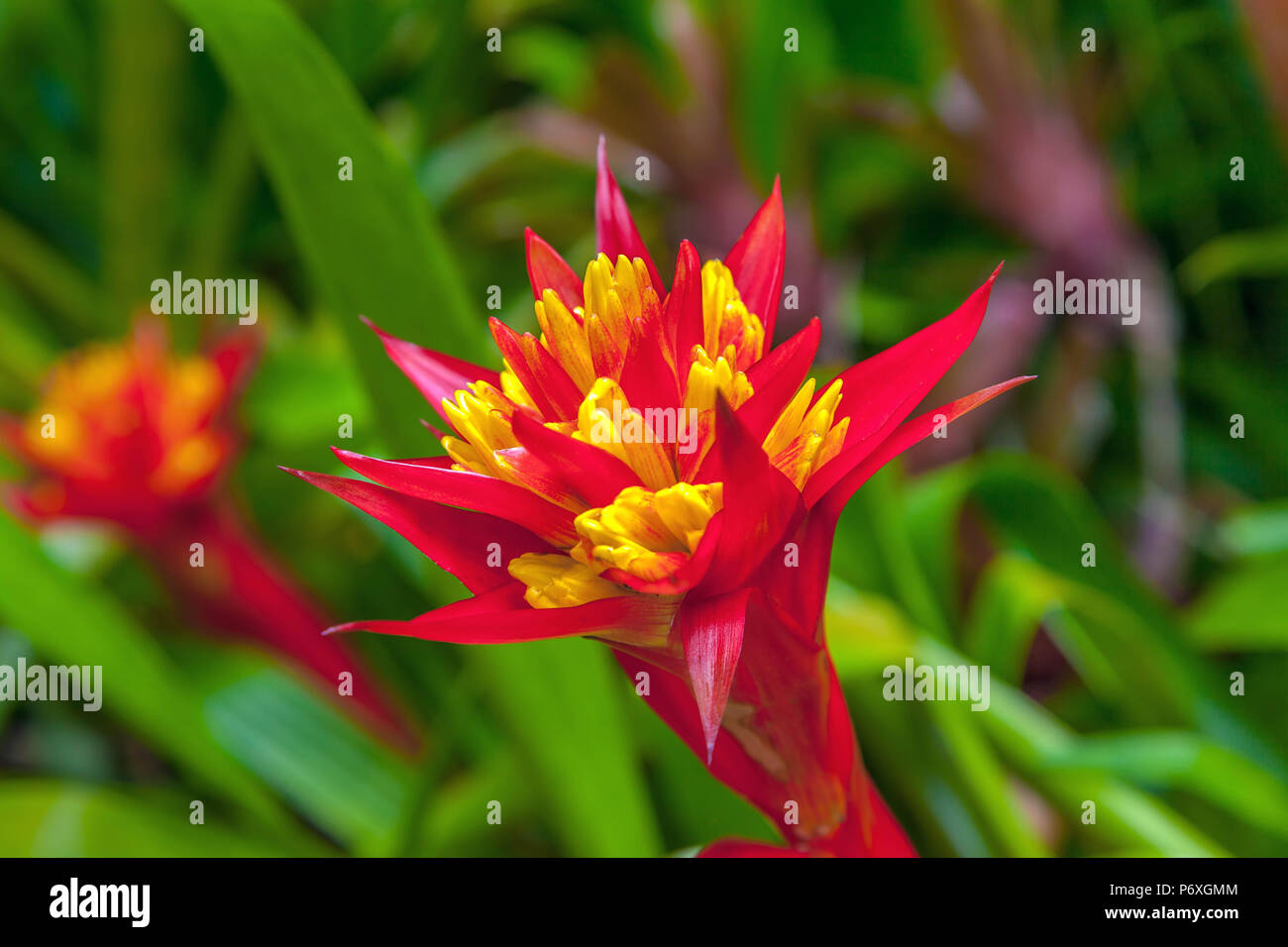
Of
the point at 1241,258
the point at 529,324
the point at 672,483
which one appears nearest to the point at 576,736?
the point at 672,483

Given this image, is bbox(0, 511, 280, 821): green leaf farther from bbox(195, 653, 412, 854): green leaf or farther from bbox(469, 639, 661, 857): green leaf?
bbox(469, 639, 661, 857): green leaf

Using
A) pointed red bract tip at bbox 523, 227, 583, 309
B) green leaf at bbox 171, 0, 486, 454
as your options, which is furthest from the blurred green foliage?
pointed red bract tip at bbox 523, 227, 583, 309

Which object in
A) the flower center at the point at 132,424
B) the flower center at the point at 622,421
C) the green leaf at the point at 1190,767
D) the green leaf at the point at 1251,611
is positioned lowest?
the green leaf at the point at 1190,767

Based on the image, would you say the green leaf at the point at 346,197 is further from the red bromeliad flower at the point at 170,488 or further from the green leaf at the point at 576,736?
the red bromeliad flower at the point at 170,488

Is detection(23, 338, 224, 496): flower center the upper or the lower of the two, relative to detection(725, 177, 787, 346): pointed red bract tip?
A: upper

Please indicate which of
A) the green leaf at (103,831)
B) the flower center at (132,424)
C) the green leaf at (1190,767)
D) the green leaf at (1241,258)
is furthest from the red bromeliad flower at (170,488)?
the green leaf at (1241,258)

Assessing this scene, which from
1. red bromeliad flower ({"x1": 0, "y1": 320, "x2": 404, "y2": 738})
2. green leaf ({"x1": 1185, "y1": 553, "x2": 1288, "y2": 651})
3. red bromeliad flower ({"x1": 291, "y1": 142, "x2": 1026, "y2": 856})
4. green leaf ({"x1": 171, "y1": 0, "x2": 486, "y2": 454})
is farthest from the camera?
red bromeliad flower ({"x1": 0, "y1": 320, "x2": 404, "y2": 738})

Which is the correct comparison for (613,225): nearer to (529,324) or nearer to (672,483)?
(672,483)
